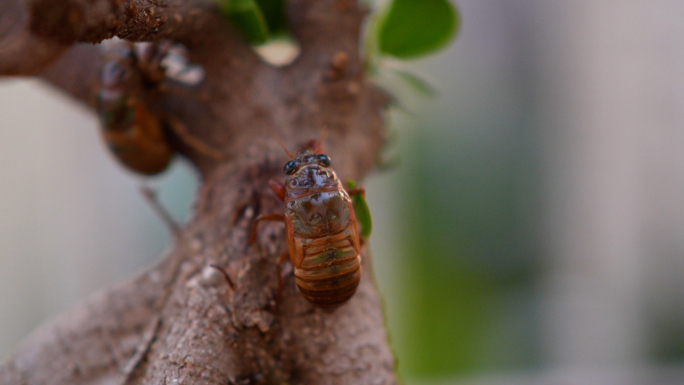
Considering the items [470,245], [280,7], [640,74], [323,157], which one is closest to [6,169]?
[280,7]

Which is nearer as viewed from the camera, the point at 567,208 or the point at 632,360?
the point at 632,360

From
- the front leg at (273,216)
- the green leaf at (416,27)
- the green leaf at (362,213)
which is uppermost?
the green leaf at (416,27)

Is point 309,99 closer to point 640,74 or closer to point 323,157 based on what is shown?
point 323,157

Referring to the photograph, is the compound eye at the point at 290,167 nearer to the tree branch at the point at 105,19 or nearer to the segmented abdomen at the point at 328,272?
the segmented abdomen at the point at 328,272

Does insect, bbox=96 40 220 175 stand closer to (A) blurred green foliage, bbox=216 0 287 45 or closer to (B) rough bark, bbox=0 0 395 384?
(B) rough bark, bbox=0 0 395 384

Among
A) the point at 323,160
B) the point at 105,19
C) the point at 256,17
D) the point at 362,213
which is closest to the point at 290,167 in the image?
the point at 323,160

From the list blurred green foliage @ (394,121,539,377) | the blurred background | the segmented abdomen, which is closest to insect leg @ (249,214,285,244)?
the segmented abdomen

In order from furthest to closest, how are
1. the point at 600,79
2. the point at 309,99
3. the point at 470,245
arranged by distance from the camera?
1. the point at 470,245
2. the point at 600,79
3. the point at 309,99

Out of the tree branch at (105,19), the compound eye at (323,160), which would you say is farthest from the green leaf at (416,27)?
the tree branch at (105,19)
